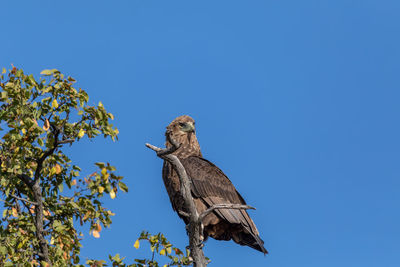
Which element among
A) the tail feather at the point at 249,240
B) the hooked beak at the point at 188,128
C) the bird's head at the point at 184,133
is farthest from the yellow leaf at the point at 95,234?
the hooked beak at the point at 188,128

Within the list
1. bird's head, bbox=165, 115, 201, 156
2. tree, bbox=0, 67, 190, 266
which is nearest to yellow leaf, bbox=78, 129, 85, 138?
tree, bbox=0, 67, 190, 266

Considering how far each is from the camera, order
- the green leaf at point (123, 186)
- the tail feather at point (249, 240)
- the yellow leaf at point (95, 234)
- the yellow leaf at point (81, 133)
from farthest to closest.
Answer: the tail feather at point (249, 240) → the yellow leaf at point (95, 234) → the yellow leaf at point (81, 133) → the green leaf at point (123, 186)

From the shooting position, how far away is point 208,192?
10.9 m

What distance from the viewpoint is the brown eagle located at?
10492mm

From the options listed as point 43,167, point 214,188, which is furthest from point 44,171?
point 214,188

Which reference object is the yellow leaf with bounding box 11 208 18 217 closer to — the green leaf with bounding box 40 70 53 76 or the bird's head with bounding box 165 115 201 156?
the green leaf with bounding box 40 70 53 76

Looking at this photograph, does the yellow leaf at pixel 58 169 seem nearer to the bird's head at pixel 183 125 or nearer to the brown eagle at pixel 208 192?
the brown eagle at pixel 208 192

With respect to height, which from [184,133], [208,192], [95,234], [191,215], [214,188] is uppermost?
[184,133]

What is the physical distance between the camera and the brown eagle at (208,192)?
34.4ft

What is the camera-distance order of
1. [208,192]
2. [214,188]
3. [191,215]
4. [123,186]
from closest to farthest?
[123,186]
[191,215]
[208,192]
[214,188]

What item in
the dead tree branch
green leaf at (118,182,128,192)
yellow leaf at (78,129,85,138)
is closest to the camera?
green leaf at (118,182,128,192)

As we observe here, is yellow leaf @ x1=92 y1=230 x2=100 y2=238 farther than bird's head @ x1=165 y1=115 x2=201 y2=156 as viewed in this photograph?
No

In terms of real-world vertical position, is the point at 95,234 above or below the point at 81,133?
below

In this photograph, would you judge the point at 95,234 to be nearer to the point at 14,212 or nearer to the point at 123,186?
the point at 123,186
